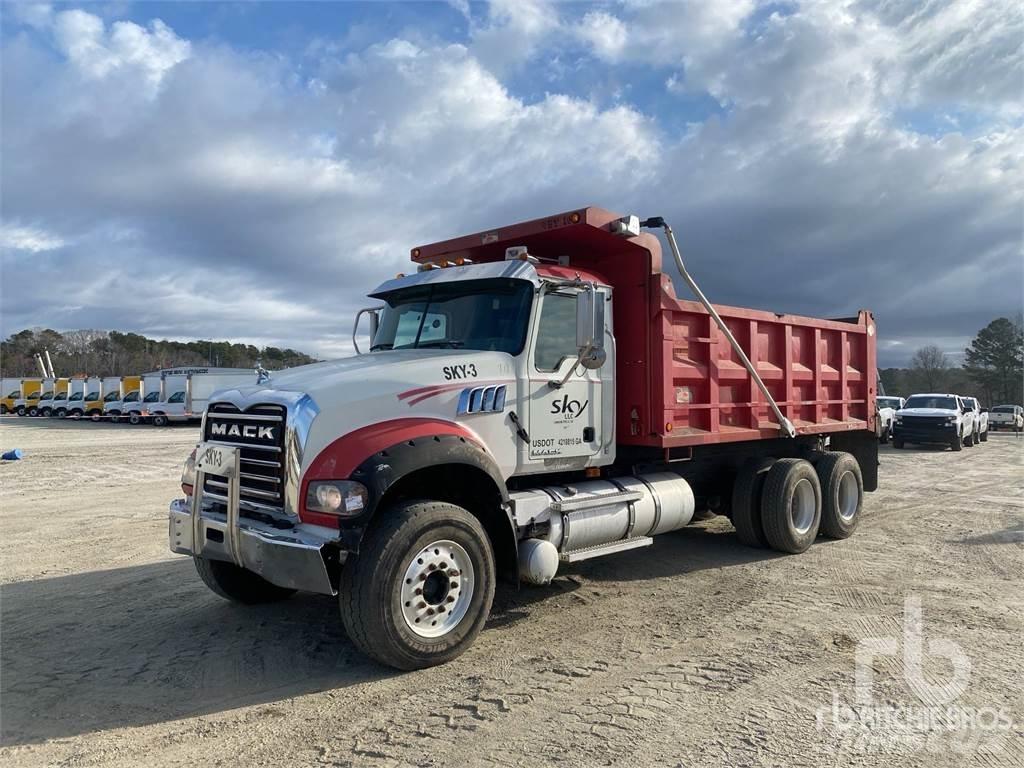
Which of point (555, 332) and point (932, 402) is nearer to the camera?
point (555, 332)

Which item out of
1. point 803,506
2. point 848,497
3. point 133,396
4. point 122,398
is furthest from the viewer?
point 122,398

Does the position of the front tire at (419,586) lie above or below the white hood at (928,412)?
below

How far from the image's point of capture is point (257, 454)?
4.71 meters

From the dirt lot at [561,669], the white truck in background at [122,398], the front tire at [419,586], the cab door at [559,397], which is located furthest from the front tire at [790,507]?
the white truck in background at [122,398]

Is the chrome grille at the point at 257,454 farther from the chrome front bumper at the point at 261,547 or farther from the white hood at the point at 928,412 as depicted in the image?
the white hood at the point at 928,412

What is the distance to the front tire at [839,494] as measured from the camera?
8.41 metres

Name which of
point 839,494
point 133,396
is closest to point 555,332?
point 839,494

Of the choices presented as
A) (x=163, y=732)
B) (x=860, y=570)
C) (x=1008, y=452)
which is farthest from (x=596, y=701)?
(x=1008, y=452)

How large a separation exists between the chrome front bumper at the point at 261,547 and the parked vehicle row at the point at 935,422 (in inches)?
910

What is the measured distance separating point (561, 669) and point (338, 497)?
5.95ft

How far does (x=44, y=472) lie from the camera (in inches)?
621

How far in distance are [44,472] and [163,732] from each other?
14.7m

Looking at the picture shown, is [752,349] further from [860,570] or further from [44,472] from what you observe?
[44,472]

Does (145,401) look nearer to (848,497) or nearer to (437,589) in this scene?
(848,497)
